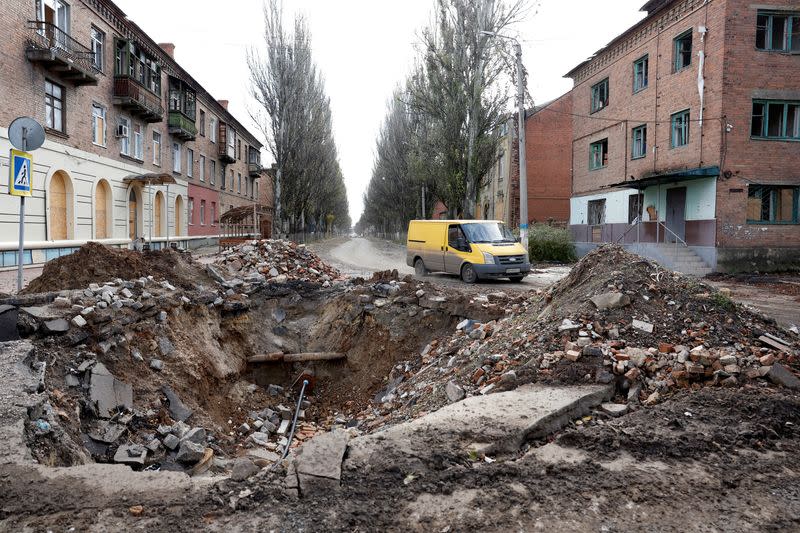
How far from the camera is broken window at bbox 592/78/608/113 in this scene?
26.6 m

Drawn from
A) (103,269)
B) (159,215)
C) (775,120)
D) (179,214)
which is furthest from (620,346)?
(179,214)

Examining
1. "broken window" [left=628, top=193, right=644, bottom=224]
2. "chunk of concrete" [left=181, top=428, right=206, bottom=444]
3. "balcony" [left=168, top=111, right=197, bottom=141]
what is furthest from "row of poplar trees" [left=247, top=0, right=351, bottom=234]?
"chunk of concrete" [left=181, top=428, right=206, bottom=444]

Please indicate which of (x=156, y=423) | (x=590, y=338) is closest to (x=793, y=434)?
(x=590, y=338)

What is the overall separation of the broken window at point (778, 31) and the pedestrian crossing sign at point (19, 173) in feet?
73.3

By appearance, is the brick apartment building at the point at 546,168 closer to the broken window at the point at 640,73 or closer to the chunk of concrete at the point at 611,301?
the broken window at the point at 640,73

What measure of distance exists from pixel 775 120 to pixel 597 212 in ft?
30.6

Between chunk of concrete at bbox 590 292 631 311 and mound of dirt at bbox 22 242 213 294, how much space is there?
24.1 feet

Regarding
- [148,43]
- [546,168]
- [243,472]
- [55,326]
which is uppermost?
[148,43]

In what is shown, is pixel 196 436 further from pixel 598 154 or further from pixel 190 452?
pixel 598 154

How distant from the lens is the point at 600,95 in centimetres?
2725

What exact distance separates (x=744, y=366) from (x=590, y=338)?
4.60 ft

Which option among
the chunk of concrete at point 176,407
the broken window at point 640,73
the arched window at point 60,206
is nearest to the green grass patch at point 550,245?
the broken window at point 640,73

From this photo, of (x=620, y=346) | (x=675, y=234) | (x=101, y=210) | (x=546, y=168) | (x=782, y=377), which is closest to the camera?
(x=782, y=377)

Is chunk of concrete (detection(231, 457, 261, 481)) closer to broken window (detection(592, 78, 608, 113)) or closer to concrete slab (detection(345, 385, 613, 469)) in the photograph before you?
concrete slab (detection(345, 385, 613, 469))
